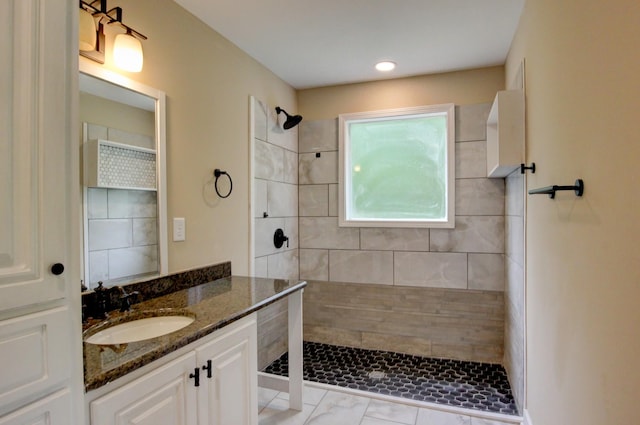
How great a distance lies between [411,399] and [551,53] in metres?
2.17

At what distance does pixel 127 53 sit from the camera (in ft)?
5.65

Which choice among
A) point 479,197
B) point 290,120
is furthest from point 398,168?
point 290,120

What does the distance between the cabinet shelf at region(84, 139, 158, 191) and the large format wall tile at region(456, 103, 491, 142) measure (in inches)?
93.1

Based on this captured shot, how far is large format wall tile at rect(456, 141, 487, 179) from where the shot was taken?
3.03 m

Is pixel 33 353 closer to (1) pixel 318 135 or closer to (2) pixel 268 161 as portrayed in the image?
(2) pixel 268 161

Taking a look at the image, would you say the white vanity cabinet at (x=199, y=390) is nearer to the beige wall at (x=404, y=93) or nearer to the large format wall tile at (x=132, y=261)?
the large format wall tile at (x=132, y=261)

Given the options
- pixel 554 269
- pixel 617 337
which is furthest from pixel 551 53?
pixel 617 337

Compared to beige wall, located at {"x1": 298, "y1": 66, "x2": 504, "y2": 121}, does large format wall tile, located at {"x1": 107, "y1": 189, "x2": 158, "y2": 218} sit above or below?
below

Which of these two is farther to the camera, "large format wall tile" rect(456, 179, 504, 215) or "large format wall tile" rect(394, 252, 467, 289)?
"large format wall tile" rect(394, 252, 467, 289)

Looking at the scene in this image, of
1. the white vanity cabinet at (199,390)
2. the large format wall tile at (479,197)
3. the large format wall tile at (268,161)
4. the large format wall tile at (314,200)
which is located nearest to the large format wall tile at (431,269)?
the large format wall tile at (479,197)

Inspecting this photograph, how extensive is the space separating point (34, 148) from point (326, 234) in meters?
2.75

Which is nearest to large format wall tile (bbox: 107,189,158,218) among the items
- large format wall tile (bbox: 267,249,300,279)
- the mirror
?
the mirror

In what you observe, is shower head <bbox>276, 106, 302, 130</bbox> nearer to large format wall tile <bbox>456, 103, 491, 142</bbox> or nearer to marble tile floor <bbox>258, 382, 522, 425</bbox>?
large format wall tile <bbox>456, 103, 491, 142</bbox>

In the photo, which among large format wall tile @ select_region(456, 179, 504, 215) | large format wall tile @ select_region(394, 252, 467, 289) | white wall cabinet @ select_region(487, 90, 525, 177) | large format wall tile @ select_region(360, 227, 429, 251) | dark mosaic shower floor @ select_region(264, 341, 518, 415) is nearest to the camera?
white wall cabinet @ select_region(487, 90, 525, 177)
